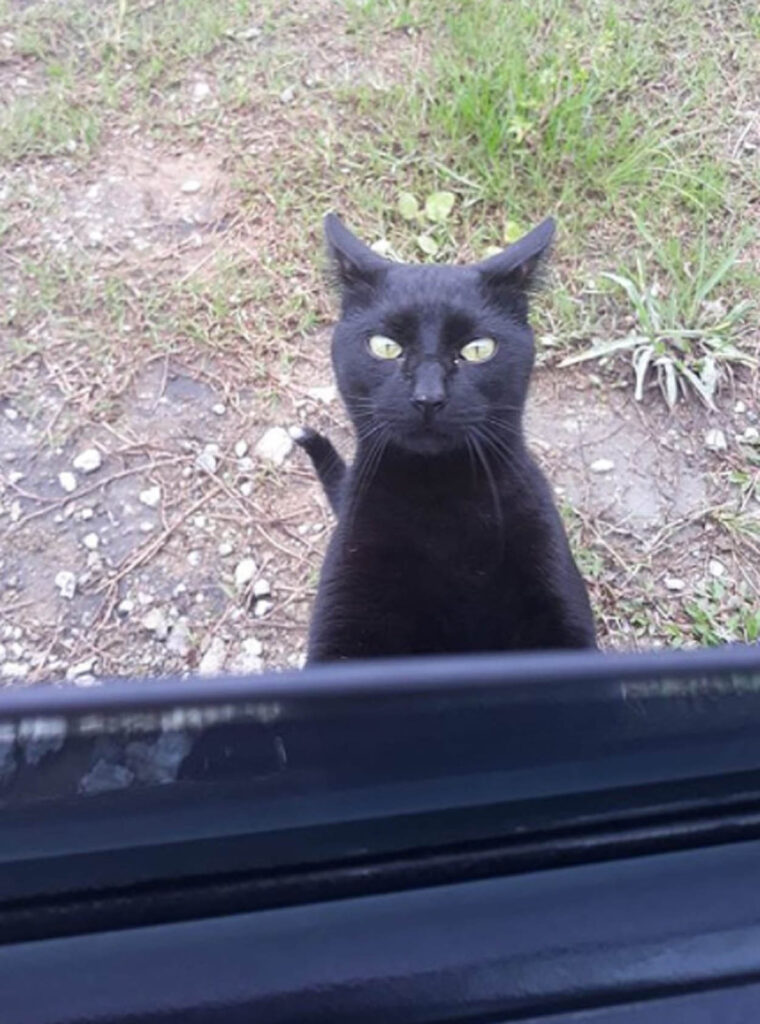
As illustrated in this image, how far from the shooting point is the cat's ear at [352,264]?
1.49 m

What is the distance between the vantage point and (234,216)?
2.21 metres

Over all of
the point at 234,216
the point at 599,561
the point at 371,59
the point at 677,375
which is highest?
the point at 371,59

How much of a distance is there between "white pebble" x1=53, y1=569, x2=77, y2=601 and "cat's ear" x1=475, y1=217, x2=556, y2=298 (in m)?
0.84

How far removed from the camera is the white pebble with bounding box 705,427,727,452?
1.96 meters

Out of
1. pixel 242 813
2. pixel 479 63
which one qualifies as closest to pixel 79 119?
pixel 479 63

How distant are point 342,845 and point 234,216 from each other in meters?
1.67

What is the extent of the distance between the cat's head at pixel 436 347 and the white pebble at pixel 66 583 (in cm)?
59

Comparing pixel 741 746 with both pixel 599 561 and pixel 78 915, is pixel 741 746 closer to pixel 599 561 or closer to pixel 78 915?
pixel 78 915

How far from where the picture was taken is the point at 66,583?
1.80 meters

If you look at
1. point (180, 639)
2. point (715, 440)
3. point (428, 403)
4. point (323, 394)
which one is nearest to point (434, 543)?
point (428, 403)

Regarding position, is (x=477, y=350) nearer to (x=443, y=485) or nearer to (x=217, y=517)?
(x=443, y=485)

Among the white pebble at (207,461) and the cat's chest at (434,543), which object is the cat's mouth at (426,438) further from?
the white pebble at (207,461)

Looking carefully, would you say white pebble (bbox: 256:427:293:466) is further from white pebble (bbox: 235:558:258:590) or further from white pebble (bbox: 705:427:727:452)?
white pebble (bbox: 705:427:727:452)

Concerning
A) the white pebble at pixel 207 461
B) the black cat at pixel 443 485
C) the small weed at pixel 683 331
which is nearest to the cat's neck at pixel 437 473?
the black cat at pixel 443 485
